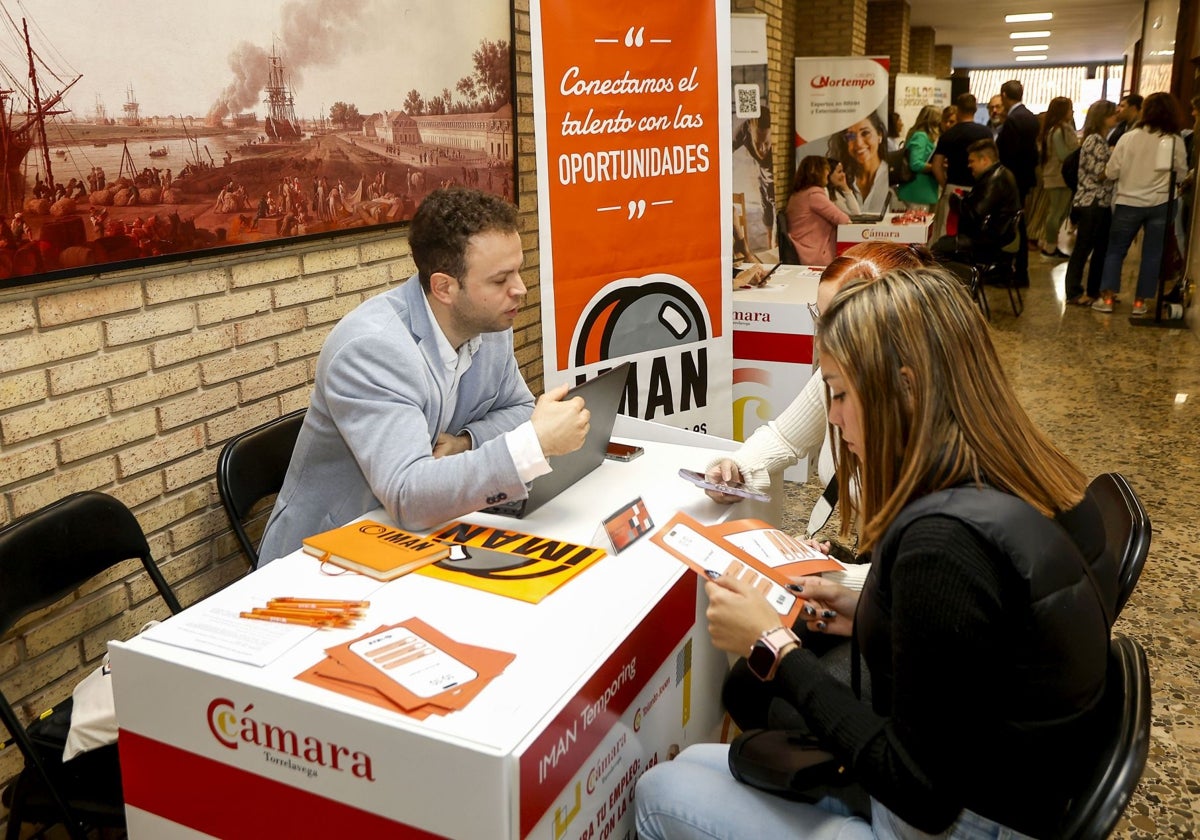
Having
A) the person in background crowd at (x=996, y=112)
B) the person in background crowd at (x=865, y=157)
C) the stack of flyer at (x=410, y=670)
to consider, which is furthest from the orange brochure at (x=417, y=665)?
the person in background crowd at (x=996, y=112)

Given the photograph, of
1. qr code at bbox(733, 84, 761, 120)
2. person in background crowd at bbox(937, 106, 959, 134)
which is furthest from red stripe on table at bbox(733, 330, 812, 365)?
person in background crowd at bbox(937, 106, 959, 134)

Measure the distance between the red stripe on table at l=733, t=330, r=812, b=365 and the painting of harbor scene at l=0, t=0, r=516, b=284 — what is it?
156cm

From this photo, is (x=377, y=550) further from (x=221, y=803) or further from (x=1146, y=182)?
(x=1146, y=182)

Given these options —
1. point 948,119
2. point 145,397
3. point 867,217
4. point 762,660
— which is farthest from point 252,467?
point 948,119

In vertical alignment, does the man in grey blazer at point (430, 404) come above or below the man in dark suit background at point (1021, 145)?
below

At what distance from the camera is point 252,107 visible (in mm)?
2238

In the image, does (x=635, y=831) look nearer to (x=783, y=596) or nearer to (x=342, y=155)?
(x=783, y=596)

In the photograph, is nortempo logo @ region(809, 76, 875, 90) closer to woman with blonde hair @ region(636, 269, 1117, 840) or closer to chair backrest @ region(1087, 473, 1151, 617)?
chair backrest @ region(1087, 473, 1151, 617)

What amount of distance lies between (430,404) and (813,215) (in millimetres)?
4935

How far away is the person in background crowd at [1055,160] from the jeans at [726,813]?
10575 mm

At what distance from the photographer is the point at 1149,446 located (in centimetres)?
469

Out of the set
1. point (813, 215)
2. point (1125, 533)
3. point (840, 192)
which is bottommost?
point (1125, 533)

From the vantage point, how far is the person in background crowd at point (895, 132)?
36.3 feet

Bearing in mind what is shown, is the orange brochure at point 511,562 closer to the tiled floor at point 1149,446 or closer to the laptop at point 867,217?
the tiled floor at point 1149,446
